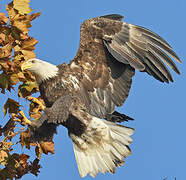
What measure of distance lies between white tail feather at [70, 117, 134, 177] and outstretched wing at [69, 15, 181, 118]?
0.72ft

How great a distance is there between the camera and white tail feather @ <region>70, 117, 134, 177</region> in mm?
5445

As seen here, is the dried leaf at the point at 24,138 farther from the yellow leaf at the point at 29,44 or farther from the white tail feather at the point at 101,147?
the white tail feather at the point at 101,147

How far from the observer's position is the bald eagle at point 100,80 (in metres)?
A: 5.35

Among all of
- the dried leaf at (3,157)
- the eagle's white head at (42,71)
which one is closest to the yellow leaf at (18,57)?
the dried leaf at (3,157)

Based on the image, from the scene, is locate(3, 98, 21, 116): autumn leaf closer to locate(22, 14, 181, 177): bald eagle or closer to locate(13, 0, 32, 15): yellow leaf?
locate(13, 0, 32, 15): yellow leaf

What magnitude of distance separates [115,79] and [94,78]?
30 centimetres

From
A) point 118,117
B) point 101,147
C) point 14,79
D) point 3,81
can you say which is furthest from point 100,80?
point 3,81

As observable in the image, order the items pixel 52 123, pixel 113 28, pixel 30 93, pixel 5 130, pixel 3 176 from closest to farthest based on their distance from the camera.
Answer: pixel 3 176 < pixel 5 130 < pixel 30 93 < pixel 52 123 < pixel 113 28

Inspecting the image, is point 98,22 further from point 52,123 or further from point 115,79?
point 52,123

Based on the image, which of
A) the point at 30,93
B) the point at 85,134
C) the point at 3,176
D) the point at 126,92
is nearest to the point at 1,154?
the point at 3,176

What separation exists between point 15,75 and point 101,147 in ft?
7.41

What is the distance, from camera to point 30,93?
4.24 meters

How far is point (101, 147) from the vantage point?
561 cm

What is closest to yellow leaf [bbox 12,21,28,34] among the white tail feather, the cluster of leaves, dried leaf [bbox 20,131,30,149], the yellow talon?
the cluster of leaves
